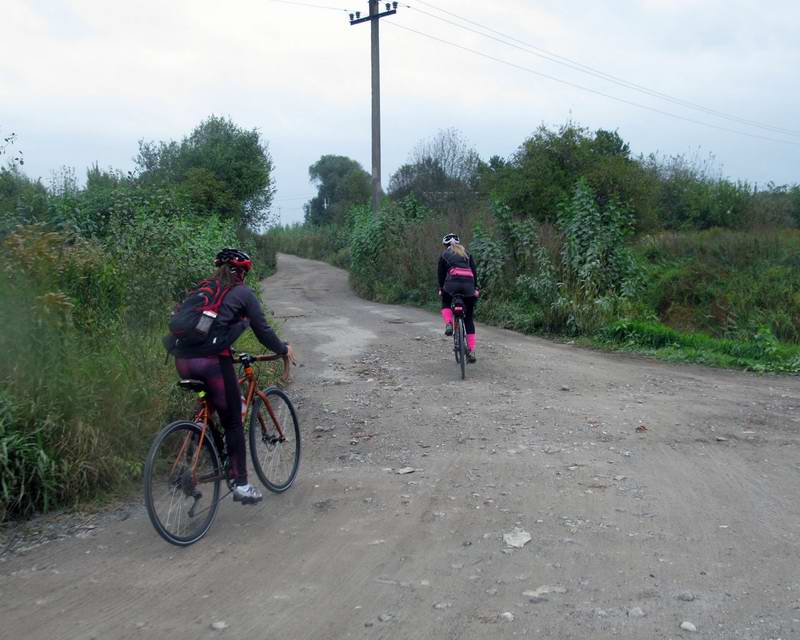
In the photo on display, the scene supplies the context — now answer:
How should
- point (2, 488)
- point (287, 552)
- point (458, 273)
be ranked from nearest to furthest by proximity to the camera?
point (287, 552) < point (2, 488) < point (458, 273)

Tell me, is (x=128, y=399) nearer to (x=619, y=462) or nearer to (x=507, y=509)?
(x=507, y=509)

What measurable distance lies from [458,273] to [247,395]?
539cm

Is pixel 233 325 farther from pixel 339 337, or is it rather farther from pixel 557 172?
pixel 557 172

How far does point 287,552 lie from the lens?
503 cm

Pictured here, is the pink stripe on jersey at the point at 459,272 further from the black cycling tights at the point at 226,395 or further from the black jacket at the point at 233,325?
the black cycling tights at the point at 226,395

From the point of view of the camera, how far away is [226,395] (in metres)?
5.51

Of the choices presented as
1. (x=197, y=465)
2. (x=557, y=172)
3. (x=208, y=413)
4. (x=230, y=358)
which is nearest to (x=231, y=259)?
(x=230, y=358)

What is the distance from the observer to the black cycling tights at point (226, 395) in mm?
5381

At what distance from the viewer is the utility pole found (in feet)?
88.7

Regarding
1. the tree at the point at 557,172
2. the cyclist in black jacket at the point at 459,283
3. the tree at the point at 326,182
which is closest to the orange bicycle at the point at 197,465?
the cyclist in black jacket at the point at 459,283

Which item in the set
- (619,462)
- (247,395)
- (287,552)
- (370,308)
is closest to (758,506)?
(619,462)

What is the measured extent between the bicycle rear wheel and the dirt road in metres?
0.16

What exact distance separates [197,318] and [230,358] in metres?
0.41

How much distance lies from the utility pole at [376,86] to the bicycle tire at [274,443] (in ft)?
70.5
